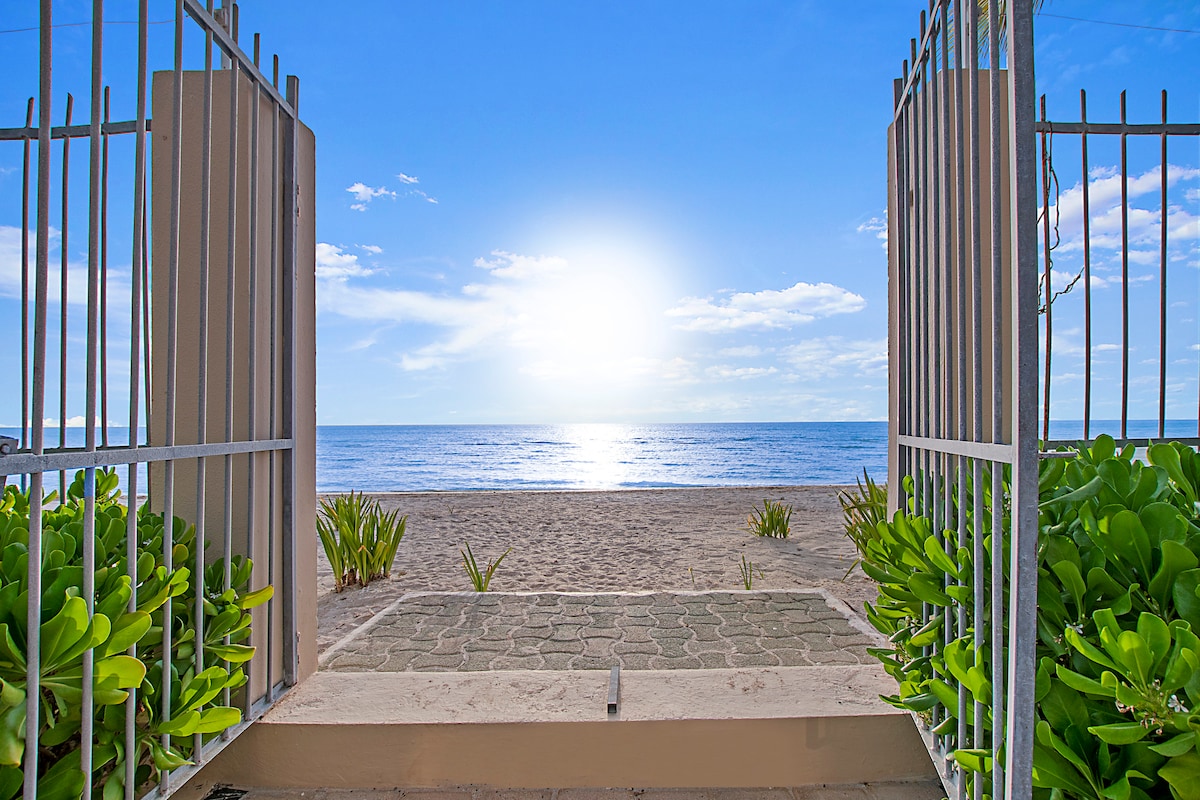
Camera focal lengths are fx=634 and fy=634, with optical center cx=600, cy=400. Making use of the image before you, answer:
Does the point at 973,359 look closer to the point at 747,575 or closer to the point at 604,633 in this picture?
the point at 604,633

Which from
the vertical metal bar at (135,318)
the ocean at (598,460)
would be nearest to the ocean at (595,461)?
the ocean at (598,460)

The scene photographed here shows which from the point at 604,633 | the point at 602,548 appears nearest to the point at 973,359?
the point at 604,633

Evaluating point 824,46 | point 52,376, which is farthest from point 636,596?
point 824,46

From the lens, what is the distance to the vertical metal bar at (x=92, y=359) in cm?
119

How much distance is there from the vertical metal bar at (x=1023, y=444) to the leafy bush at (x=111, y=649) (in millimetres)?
1563

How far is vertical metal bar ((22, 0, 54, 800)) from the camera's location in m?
1.05

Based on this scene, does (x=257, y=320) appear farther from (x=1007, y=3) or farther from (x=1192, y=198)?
(x=1192, y=198)

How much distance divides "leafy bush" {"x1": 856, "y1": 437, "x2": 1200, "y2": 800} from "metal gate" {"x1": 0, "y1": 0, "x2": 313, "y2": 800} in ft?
5.40

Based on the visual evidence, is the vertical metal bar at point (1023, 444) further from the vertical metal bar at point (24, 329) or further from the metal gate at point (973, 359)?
the vertical metal bar at point (24, 329)

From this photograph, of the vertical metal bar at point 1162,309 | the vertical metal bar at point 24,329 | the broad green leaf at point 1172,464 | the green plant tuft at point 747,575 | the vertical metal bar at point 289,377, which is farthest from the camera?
the green plant tuft at point 747,575

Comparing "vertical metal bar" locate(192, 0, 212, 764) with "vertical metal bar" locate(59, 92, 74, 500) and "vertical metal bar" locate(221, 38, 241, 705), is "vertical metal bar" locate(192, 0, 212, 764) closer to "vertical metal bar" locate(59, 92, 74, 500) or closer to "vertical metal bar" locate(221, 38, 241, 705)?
"vertical metal bar" locate(221, 38, 241, 705)

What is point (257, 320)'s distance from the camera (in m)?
2.05

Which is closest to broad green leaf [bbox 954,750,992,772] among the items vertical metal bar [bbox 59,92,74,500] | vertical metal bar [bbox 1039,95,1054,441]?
vertical metal bar [bbox 1039,95,1054,441]

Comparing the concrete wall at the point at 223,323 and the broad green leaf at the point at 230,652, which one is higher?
the concrete wall at the point at 223,323
